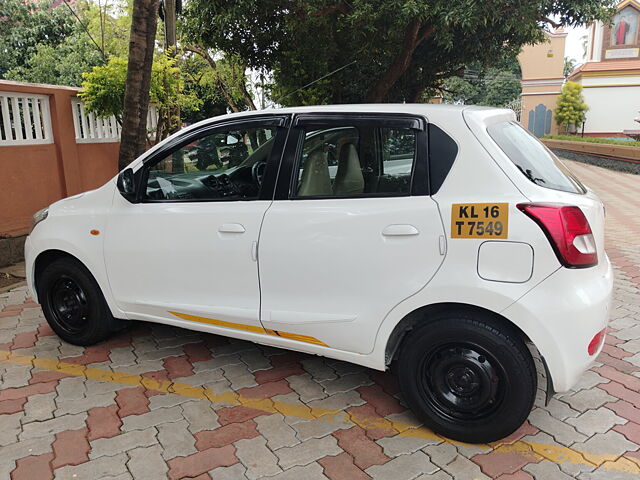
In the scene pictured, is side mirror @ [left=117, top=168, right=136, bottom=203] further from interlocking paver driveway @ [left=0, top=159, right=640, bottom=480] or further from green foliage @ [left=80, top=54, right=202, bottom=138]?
green foliage @ [left=80, top=54, right=202, bottom=138]

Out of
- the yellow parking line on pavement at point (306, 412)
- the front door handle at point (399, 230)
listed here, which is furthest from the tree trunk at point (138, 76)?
the front door handle at point (399, 230)

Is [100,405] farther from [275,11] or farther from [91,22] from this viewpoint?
[91,22]

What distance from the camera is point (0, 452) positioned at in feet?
8.85

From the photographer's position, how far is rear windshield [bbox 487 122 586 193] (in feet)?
8.56

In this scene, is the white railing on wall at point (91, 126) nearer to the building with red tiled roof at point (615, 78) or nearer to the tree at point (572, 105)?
the tree at point (572, 105)

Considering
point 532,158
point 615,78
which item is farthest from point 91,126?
point 615,78

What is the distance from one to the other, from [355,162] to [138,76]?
3870 mm

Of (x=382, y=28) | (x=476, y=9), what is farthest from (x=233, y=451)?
(x=382, y=28)

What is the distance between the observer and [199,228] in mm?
3201

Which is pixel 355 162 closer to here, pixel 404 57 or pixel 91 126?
pixel 91 126

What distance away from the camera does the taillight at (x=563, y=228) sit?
2.39 meters

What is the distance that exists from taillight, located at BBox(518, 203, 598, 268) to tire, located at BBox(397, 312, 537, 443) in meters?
0.44

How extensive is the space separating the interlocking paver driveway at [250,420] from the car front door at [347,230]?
0.49 meters

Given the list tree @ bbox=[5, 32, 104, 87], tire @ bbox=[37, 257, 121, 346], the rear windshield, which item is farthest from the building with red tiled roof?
tire @ bbox=[37, 257, 121, 346]
